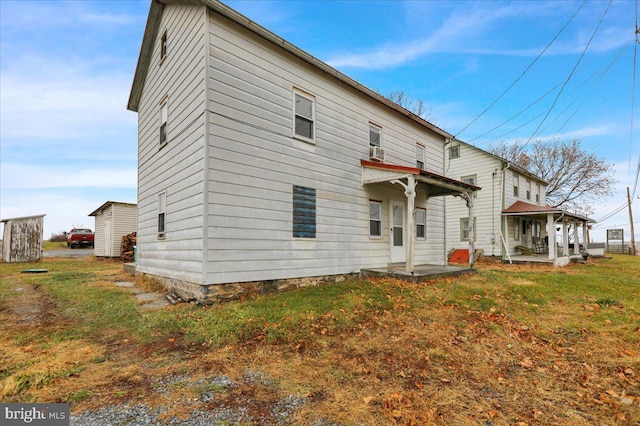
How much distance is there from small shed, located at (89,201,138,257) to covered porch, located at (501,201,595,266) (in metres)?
22.9

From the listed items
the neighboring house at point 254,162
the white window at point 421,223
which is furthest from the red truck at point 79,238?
the white window at point 421,223

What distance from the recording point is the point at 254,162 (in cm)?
752

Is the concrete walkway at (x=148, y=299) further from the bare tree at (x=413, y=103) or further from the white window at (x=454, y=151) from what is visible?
the bare tree at (x=413, y=103)

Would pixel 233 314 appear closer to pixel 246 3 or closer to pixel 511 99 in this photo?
pixel 246 3

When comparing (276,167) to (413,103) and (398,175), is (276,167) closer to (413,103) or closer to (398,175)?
(398,175)

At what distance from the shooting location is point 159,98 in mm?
9836

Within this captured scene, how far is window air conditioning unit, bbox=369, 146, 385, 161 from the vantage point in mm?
10773

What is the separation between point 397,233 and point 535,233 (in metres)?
16.8

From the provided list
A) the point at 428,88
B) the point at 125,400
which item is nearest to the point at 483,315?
the point at 125,400

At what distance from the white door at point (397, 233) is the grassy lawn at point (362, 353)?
142 inches

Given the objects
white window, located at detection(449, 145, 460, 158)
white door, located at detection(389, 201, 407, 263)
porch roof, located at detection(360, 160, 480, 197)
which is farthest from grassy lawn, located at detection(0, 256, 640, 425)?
white window, located at detection(449, 145, 460, 158)

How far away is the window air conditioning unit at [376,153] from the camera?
10.8 m

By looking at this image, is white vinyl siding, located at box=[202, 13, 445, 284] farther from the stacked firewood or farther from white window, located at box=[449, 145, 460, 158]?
the stacked firewood

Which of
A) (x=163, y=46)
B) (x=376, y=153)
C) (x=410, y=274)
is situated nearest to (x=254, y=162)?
(x=376, y=153)
